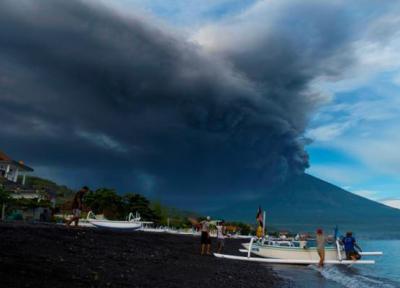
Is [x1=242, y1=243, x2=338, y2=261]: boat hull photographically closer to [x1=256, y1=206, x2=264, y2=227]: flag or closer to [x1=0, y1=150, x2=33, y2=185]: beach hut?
[x1=256, y1=206, x2=264, y2=227]: flag

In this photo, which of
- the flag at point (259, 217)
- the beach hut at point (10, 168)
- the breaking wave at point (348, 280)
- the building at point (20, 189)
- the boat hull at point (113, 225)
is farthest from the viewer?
the beach hut at point (10, 168)

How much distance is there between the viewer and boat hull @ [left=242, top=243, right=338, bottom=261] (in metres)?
33.2

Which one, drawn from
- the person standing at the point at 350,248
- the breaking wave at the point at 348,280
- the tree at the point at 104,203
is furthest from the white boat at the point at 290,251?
the tree at the point at 104,203

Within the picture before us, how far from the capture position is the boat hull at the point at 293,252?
33250mm

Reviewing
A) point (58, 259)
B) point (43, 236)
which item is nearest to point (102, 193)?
point (43, 236)

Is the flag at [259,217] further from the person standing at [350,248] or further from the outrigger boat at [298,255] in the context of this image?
the person standing at [350,248]

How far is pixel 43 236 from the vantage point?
1816 centimetres

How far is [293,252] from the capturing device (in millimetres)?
34438

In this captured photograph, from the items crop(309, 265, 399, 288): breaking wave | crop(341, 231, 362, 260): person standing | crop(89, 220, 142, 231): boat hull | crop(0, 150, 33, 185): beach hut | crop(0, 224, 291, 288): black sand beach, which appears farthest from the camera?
crop(0, 150, 33, 185): beach hut

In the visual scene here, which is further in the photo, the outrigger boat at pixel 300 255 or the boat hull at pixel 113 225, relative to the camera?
the boat hull at pixel 113 225

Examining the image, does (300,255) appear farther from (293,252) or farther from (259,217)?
(259,217)

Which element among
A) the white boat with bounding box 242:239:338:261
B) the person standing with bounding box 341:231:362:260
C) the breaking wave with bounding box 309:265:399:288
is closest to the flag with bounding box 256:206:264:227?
the white boat with bounding box 242:239:338:261

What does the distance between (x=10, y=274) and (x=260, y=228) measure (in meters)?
33.5

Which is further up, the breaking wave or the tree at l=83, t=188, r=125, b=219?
the tree at l=83, t=188, r=125, b=219
